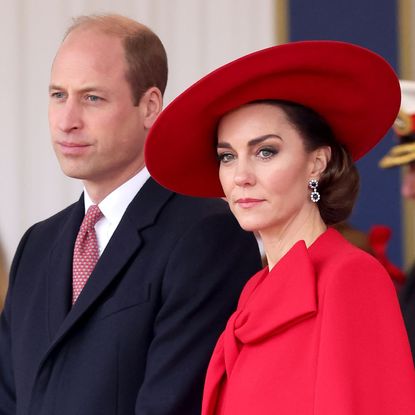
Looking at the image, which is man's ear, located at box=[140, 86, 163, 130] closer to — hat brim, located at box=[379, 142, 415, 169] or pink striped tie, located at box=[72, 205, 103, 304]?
pink striped tie, located at box=[72, 205, 103, 304]

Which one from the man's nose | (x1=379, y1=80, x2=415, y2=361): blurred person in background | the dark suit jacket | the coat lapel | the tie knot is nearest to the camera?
the coat lapel

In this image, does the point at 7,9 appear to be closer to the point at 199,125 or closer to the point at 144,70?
the point at 144,70

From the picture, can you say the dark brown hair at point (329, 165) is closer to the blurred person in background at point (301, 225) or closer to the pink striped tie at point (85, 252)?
the blurred person in background at point (301, 225)

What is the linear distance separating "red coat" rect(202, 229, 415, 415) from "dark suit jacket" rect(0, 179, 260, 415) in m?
0.18

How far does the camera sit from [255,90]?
91.4 inches

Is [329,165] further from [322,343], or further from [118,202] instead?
[118,202]

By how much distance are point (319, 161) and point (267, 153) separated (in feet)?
0.36

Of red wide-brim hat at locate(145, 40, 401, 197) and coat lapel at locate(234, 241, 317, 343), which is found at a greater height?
red wide-brim hat at locate(145, 40, 401, 197)

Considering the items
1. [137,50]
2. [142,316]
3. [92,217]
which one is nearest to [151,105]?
[137,50]

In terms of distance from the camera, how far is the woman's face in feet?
7.51

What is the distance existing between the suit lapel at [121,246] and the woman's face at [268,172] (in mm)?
338

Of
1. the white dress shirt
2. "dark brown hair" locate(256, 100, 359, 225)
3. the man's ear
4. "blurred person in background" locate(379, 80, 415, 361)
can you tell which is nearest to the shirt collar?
the white dress shirt

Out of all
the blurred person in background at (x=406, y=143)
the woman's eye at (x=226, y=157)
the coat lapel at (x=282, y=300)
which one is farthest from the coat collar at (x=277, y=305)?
the blurred person in background at (x=406, y=143)

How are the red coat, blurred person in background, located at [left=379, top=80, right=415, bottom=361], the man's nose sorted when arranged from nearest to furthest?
the red coat → the man's nose → blurred person in background, located at [left=379, top=80, right=415, bottom=361]
